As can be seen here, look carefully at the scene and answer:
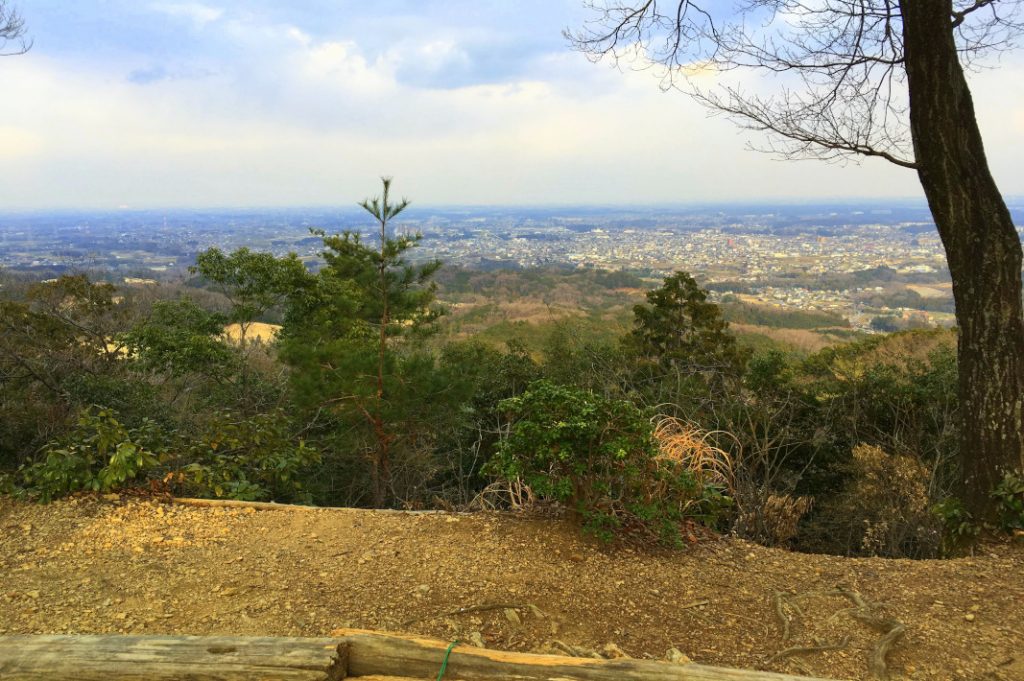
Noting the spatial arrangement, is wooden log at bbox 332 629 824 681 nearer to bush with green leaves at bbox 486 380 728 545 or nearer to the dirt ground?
the dirt ground

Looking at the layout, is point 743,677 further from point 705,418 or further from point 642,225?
point 642,225

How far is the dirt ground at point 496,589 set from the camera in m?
2.36

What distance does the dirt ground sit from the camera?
2.36 metres

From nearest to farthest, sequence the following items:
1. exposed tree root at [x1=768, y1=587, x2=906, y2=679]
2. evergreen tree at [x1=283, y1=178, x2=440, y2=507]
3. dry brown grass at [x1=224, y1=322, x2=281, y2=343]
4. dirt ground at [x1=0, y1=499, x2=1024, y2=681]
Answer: exposed tree root at [x1=768, y1=587, x2=906, y2=679] → dirt ground at [x1=0, y1=499, x2=1024, y2=681] → evergreen tree at [x1=283, y1=178, x2=440, y2=507] → dry brown grass at [x1=224, y1=322, x2=281, y2=343]

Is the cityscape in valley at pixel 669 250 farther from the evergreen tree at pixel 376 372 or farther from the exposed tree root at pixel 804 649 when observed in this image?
the exposed tree root at pixel 804 649

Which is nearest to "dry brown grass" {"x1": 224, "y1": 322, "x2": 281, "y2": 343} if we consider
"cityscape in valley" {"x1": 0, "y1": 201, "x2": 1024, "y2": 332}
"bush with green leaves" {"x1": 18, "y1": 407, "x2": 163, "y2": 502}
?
"cityscape in valley" {"x1": 0, "y1": 201, "x2": 1024, "y2": 332}

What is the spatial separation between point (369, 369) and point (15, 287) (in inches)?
337

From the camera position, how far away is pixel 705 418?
8.27m

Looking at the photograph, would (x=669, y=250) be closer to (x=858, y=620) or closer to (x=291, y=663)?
(x=858, y=620)

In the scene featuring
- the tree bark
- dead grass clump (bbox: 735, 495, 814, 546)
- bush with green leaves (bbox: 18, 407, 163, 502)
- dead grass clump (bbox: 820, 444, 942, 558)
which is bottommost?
dead grass clump (bbox: 820, 444, 942, 558)

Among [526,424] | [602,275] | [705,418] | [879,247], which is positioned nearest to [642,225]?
[879,247]

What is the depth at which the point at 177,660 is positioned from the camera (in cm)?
178

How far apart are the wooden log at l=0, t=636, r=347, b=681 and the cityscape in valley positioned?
229 inches

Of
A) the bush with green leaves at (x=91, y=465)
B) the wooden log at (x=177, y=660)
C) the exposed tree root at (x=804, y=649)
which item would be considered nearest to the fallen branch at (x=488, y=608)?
the wooden log at (x=177, y=660)
